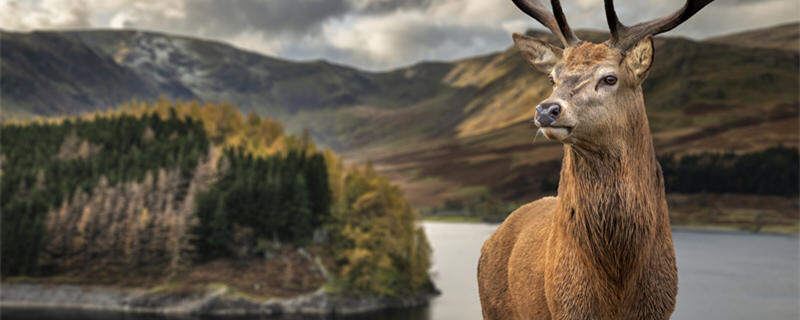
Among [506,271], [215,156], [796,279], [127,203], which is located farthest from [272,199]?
[506,271]

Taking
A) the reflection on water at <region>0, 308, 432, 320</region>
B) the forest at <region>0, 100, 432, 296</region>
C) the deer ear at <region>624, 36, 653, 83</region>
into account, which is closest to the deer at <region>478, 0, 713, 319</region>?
the deer ear at <region>624, 36, 653, 83</region>

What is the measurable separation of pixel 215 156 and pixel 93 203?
2164 cm

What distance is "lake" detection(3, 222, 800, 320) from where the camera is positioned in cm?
6259

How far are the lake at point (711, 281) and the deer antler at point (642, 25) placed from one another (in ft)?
162

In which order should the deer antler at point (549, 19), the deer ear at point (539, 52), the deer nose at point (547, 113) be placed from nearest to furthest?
1. the deer nose at point (547, 113)
2. the deer antler at point (549, 19)
3. the deer ear at point (539, 52)

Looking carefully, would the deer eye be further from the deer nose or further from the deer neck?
the deer nose

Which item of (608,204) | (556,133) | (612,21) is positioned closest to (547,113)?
(556,133)

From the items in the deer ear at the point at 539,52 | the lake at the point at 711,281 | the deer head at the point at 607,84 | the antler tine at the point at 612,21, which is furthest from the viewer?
the lake at the point at 711,281

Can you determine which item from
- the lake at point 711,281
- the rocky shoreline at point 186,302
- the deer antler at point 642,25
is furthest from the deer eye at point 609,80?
the rocky shoreline at point 186,302

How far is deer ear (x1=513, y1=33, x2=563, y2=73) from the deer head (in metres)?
0.24

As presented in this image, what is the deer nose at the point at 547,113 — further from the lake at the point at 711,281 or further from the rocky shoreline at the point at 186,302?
the rocky shoreline at the point at 186,302

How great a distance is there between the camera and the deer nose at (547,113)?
5.10 meters

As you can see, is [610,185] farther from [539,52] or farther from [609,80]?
[539,52]

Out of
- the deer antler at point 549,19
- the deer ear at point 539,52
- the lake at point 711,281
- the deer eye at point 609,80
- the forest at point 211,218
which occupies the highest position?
the deer antler at point 549,19
